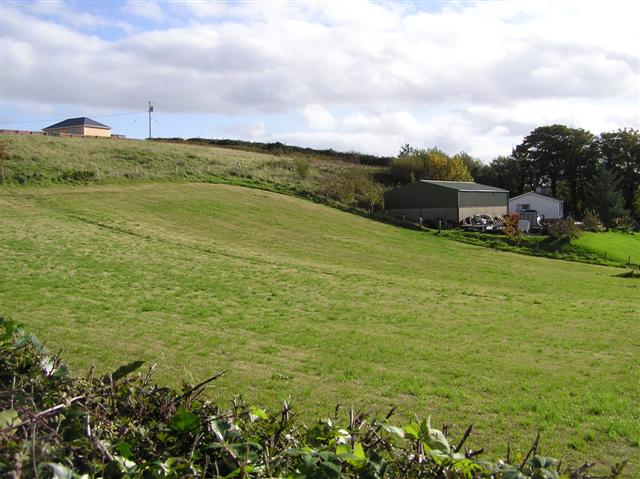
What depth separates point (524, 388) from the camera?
34.1 ft

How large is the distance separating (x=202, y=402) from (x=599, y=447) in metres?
6.35

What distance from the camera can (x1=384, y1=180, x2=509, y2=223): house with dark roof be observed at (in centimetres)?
5506

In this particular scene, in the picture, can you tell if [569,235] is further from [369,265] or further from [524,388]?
[524,388]

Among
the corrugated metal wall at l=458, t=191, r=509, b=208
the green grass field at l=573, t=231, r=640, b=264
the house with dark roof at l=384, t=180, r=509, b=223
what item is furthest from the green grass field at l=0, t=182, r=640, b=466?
the corrugated metal wall at l=458, t=191, r=509, b=208

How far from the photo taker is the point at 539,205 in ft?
221

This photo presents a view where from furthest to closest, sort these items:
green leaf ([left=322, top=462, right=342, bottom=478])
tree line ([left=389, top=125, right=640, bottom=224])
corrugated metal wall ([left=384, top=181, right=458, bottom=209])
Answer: tree line ([left=389, top=125, right=640, bottom=224]), corrugated metal wall ([left=384, top=181, right=458, bottom=209]), green leaf ([left=322, top=462, right=342, bottom=478])

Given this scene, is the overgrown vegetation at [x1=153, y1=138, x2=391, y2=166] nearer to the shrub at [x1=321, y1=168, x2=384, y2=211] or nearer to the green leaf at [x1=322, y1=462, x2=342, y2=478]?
the shrub at [x1=321, y1=168, x2=384, y2=211]

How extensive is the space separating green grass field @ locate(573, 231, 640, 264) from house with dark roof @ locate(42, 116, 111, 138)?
80.3 metres

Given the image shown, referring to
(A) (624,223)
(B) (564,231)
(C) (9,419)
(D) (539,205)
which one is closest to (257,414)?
(C) (9,419)

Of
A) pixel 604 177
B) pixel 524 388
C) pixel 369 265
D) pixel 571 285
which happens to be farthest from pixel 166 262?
pixel 604 177

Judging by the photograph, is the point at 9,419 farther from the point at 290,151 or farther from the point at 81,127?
the point at 81,127

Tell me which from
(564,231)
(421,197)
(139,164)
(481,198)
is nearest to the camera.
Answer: (564,231)

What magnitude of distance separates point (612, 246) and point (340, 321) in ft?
135

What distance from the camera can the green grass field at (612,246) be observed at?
46.1 m
